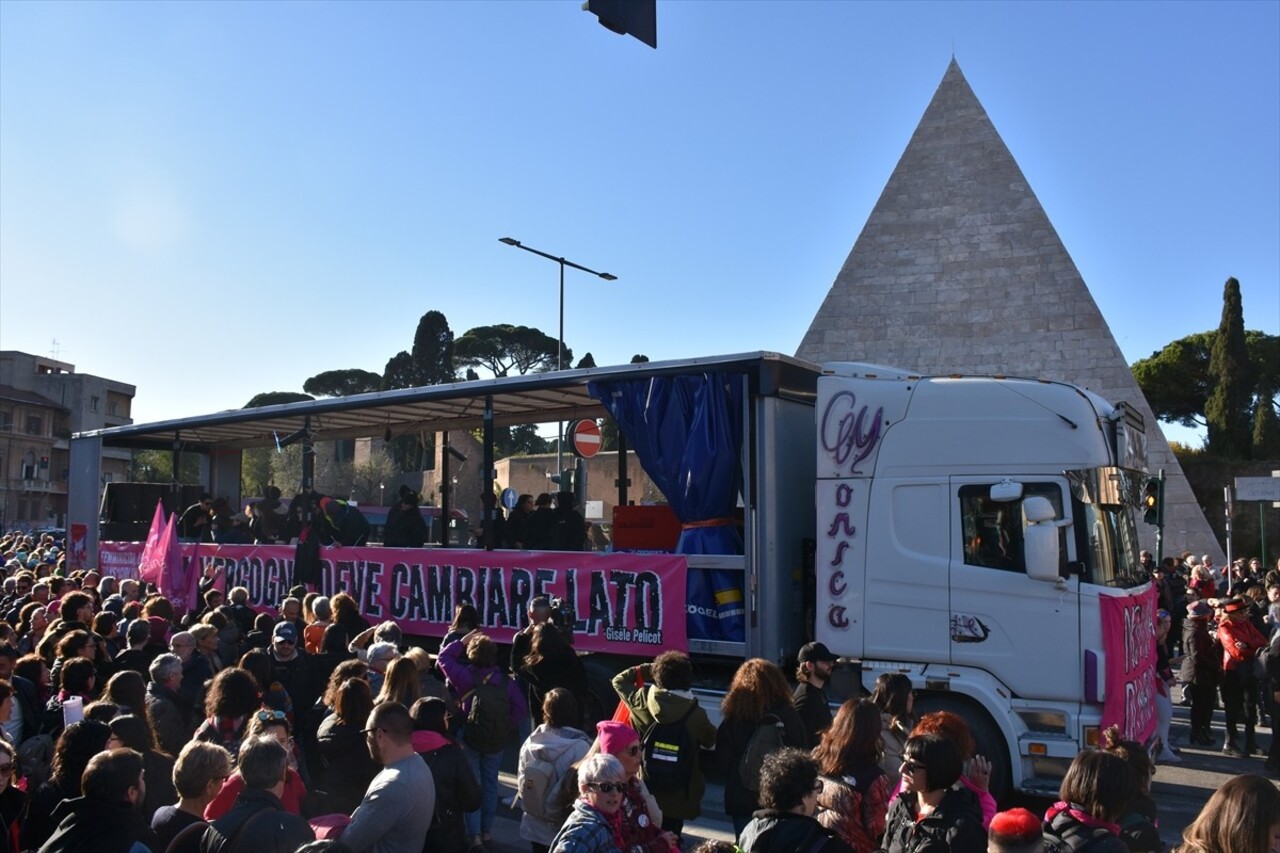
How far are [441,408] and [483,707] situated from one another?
21.4 ft

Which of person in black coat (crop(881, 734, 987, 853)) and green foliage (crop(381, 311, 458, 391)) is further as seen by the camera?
green foliage (crop(381, 311, 458, 391))

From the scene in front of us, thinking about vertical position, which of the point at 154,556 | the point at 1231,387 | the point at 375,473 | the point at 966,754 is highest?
the point at 1231,387

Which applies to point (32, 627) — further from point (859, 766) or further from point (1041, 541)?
point (1041, 541)

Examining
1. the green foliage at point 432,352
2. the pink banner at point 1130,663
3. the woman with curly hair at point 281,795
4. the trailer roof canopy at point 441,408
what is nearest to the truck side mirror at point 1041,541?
the pink banner at point 1130,663

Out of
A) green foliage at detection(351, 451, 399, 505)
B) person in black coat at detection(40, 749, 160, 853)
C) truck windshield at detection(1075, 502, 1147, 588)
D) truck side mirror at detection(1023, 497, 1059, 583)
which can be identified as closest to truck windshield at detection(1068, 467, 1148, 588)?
truck windshield at detection(1075, 502, 1147, 588)

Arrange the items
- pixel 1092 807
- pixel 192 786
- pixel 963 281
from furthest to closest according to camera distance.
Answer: pixel 963 281 < pixel 192 786 < pixel 1092 807

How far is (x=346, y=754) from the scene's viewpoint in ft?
17.3

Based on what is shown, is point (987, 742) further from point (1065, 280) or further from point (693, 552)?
point (1065, 280)

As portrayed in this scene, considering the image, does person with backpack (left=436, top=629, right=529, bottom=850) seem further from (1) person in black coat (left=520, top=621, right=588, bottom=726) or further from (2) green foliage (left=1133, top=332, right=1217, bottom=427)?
(2) green foliage (left=1133, top=332, right=1217, bottom=427)

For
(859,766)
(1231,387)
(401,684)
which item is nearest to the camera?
(859,766)

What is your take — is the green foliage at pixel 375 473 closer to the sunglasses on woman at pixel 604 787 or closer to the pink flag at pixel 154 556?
the pink flag at pixel 154 556

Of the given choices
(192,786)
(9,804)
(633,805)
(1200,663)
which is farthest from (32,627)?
(1200,663)

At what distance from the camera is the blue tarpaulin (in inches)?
352

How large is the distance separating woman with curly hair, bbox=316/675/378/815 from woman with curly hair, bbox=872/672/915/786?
261cm
